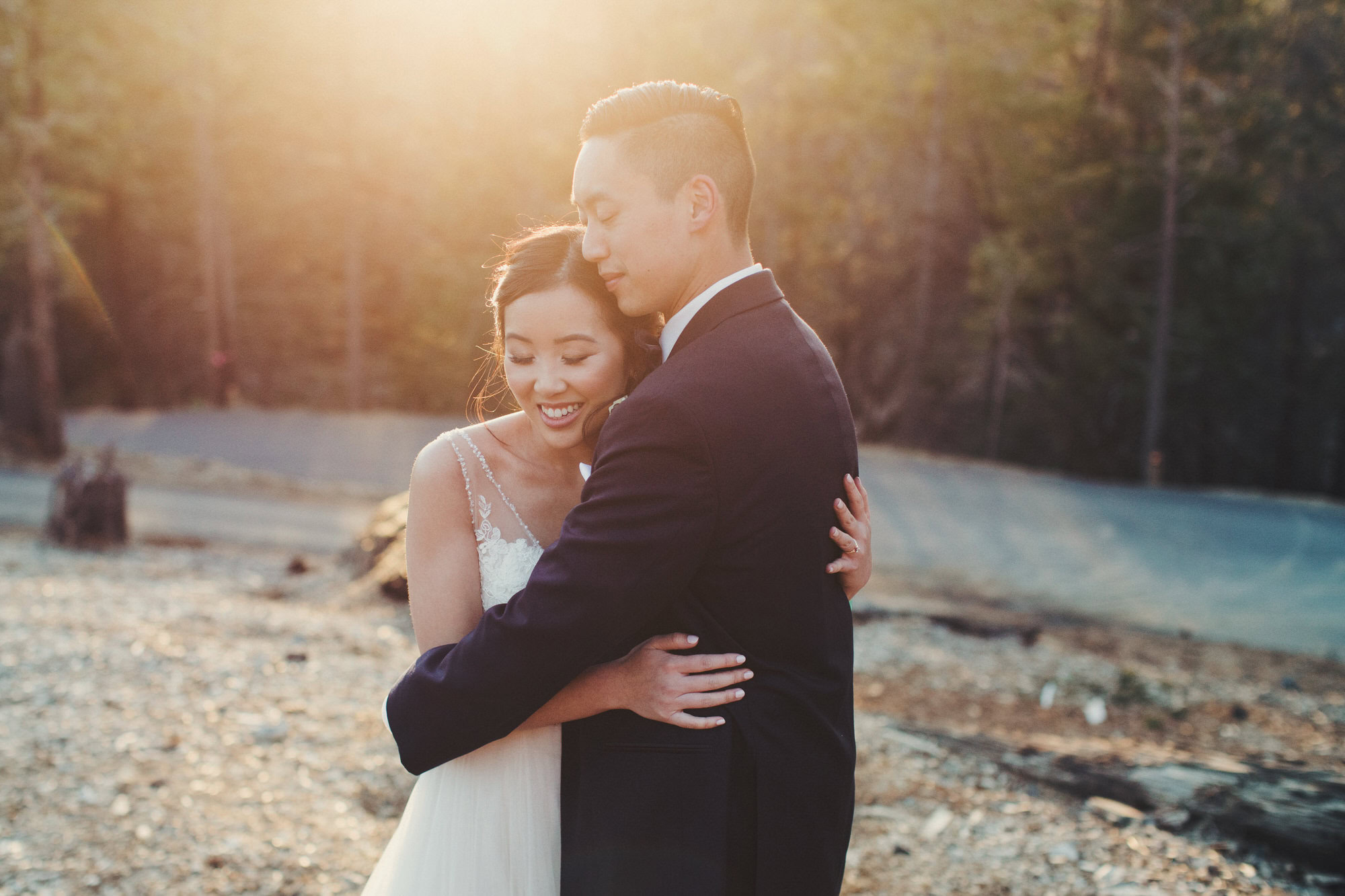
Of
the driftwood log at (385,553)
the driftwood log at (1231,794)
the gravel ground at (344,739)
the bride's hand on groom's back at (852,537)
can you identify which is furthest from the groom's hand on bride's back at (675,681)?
the driftwood log at (385,553)

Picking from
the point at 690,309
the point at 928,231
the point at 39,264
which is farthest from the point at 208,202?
the point at 690,309

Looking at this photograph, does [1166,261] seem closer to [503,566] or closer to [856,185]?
[856,185]

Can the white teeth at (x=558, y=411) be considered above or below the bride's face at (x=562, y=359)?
below

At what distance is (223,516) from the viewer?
12.7 m

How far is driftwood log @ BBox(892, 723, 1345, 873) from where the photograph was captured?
12.2ft

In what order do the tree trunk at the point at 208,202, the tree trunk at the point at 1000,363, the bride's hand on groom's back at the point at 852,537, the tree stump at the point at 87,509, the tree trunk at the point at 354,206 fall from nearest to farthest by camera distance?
the bride's hand on groom's back at the point at 852,537, the tree stump at the point at 87,509, the tree trunk at the point at 1000,363, the tree trunk at the point at 208,202, the tree trunk at the point at 354,206

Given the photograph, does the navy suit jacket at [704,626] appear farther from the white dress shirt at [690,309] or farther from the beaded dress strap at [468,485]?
the beaded dress strap at [468,485]

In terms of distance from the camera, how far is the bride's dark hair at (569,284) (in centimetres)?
224

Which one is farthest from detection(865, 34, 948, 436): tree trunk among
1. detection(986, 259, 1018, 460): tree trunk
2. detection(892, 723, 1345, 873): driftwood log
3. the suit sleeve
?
the suit sleeve

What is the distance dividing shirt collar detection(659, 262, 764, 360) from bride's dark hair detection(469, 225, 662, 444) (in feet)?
0.25

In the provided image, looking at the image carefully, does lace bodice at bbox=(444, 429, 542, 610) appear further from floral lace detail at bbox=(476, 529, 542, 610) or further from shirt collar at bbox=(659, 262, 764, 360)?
shirt collar at bbox=(659, 262, 764, 360)

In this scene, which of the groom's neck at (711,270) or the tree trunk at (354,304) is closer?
the groom's neck at (711,270)

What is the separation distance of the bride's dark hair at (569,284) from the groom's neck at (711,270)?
0.15m

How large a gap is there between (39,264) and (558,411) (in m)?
17.5
